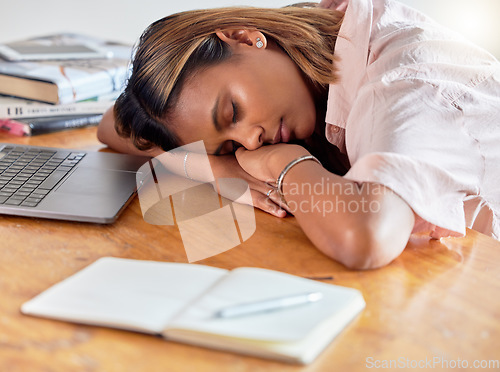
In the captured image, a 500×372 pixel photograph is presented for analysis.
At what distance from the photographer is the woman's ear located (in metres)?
1.02

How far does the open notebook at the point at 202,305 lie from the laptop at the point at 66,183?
0.70ft

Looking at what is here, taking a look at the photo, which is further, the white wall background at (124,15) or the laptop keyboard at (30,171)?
the white wall background at (124,15)

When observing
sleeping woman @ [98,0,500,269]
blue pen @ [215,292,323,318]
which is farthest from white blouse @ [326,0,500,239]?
blue pen @ [215,292,323,318]

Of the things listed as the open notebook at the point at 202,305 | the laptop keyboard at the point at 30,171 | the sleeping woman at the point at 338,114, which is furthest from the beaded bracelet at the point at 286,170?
the laptop keyboard at the point at 30,171

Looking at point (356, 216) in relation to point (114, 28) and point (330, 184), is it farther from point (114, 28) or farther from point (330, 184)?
point (114, 28)

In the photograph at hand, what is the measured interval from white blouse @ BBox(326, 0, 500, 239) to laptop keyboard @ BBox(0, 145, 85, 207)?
48 centimetres

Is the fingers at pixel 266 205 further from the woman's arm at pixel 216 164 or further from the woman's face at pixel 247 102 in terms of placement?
the woman's face at pixel 247 102

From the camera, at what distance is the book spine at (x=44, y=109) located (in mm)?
1356

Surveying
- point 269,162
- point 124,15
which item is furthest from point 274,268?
point 124,15

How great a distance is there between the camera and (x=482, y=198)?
872 mm

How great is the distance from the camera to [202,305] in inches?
22.6

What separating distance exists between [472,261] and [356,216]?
0.17 metres

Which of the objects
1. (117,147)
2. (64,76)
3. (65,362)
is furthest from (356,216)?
(64,76)

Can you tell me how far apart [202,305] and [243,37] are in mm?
597
